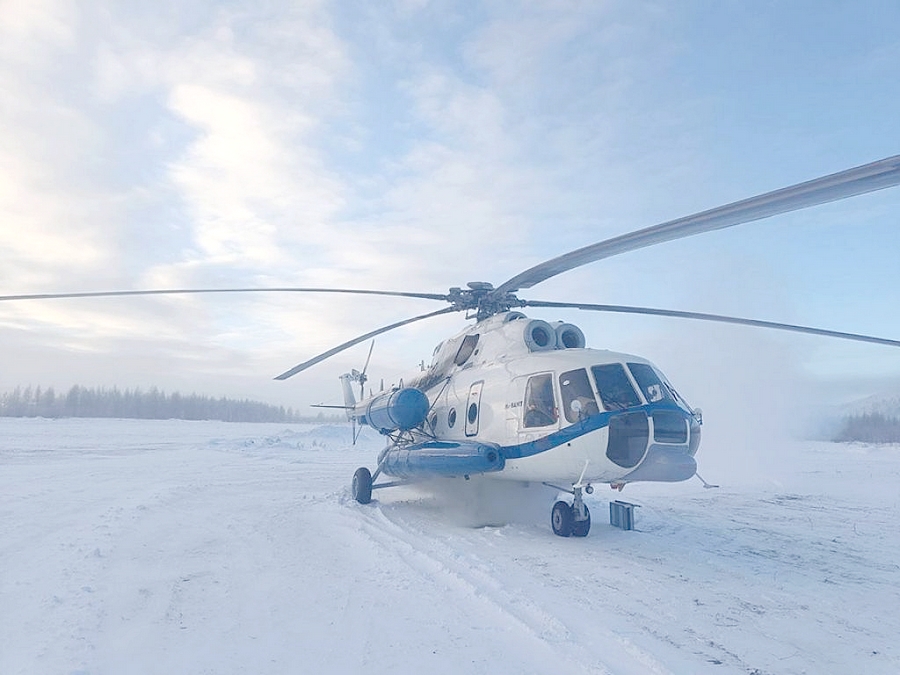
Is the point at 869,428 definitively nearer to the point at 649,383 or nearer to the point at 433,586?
the point at 649,383

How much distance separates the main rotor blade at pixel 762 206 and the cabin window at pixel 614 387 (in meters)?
1.47

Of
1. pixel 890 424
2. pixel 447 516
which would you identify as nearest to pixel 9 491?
pixel 447 516

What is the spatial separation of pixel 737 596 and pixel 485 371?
5207mm

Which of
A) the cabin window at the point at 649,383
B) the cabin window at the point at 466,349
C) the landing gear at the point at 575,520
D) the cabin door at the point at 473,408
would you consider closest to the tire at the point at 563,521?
the landing gear at the point at 575,520

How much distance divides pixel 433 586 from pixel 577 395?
11.1 feet

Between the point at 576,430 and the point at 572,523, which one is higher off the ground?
the point at 576,430

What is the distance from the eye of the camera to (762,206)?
15.7 feet

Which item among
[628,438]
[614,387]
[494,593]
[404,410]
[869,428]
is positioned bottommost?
[494,593]

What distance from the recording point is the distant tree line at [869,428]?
7644cm

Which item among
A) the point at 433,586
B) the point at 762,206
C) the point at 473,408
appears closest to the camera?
the point at 762,206

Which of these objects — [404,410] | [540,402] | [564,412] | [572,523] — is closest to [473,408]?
[404,410]

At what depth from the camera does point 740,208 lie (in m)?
4.98

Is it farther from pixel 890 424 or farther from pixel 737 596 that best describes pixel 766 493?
pixel 890 424

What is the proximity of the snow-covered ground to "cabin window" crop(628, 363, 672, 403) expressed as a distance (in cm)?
198
